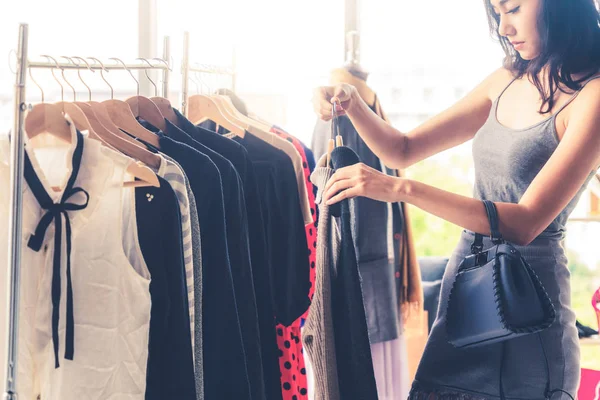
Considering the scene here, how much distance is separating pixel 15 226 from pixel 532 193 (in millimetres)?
958

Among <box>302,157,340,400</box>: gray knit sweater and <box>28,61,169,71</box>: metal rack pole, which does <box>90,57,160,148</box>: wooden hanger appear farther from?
<box>302,157,340,400</box>: gray knit sweater

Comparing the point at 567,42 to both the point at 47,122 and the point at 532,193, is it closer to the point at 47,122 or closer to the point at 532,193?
the point at 532,193

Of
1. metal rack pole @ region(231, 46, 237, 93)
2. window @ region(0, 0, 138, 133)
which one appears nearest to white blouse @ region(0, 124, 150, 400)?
metal rack pole @ region(231, 46, 237, 93)

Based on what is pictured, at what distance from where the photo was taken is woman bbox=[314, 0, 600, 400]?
4.53 feet

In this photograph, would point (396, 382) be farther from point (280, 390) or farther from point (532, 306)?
point (532, 306)

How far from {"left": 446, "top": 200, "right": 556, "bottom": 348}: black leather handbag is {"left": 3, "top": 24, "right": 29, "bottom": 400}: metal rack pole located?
2.84 feet

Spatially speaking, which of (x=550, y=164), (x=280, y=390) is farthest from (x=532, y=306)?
(x=280, y=390)

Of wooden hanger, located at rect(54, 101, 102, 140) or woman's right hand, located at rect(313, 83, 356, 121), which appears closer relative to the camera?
wooden hanger, located at rect(54, 101, 102, 140)

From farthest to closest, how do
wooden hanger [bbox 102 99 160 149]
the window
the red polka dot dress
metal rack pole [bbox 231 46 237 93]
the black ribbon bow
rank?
1. the window
2. metal rack pole [bbox 231 46 237 93]
3. the red polka dot dress
4. wooden hanger [bbox 102 99 160 149]
5. the black ribbon bow

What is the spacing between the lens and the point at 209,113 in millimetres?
1799

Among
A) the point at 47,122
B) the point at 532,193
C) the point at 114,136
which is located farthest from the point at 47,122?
the point at 532,193

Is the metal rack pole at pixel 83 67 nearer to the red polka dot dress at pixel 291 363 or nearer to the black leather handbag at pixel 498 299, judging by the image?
the red polka dot dress at pixel 291 363

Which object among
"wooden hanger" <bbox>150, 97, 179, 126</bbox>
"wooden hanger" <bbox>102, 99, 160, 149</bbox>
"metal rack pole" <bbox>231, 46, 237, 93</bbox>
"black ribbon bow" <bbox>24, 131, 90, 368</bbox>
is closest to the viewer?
"black ribbon bow" <bbox>24, 131, 90, 368</bbox>

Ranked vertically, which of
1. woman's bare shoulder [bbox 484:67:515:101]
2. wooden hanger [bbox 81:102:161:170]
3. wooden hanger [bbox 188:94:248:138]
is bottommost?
wooden hanger [bbox 81:102:161:170]
